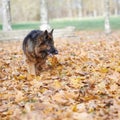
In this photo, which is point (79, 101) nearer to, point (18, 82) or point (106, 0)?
point (18, 82)

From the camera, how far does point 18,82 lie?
7832 mm

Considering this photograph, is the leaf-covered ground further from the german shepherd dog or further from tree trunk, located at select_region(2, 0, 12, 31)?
tree trunk, located at select_region(2, 0, 12, 31)

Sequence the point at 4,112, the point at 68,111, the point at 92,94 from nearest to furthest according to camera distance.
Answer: the point at 68,111, the point at 4,112, the point at 92,94

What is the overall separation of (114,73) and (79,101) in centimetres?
211

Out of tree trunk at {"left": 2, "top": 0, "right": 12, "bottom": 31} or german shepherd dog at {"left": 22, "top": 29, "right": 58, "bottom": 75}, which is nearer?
german shepherd dog at {"left": 22, "top": 29, "right": 58, "bottom": 75}

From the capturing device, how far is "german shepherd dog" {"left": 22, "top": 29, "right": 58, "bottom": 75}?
7952 mm

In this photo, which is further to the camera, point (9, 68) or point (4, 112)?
point (9, 68)

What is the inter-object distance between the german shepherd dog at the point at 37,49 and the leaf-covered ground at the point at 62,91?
0.78 ft

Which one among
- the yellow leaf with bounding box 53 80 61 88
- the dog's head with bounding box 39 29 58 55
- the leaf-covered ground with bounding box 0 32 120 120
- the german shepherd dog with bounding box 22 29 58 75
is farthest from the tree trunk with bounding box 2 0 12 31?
the yellow leaf with bounding box 53 80 61 88

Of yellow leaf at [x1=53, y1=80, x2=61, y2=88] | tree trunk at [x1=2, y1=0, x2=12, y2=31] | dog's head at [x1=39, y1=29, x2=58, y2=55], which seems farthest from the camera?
tree trunk at [x1=2, y1=0, x2=12, y2=31]

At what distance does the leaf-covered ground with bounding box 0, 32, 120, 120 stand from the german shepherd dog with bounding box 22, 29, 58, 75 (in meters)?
0.24

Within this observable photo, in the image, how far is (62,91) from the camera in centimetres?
650

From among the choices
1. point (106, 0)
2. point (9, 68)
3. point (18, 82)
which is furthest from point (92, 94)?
point (106, 0)

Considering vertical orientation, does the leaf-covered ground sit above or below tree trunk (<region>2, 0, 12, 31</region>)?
below
